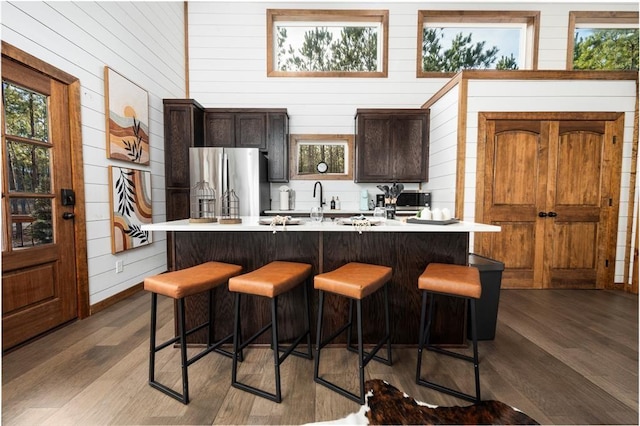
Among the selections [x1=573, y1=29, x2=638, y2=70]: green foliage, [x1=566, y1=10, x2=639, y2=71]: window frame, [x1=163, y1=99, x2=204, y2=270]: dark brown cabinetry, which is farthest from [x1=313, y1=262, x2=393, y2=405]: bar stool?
[x1=573, y1=29, x2=638, y2=70]: green foliage

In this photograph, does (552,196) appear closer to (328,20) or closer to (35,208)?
(328,20)

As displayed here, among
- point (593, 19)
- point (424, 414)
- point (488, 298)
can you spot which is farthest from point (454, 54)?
point (424, 414)

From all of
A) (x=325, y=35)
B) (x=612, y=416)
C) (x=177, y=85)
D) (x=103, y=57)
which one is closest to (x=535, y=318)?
(x=612, y=416)

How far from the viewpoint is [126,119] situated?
324cm

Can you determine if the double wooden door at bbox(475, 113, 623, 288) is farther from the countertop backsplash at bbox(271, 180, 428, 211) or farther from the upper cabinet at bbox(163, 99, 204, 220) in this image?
the upper cabinet at bbox(163, 99, 204, 220)

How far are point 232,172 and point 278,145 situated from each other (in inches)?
35.2

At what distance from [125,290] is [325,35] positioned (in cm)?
462

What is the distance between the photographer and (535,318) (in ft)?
9.06

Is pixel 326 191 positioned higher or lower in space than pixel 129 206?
higher

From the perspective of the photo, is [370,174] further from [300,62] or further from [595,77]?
[595,77]

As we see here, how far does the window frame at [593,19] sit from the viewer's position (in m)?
4.39

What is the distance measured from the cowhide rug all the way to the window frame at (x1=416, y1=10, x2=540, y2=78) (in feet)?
14.7

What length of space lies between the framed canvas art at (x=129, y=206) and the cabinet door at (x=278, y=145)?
1661 mm

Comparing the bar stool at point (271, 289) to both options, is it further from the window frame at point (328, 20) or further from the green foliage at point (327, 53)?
the green foliage at point (327, 53)
